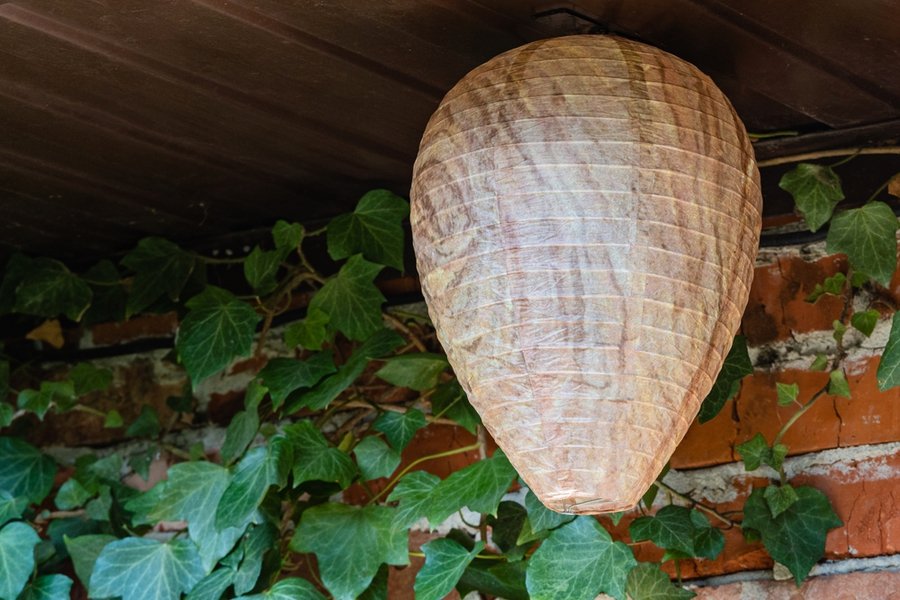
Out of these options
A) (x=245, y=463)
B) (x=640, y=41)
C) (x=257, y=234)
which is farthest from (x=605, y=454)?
(x=257, y=234)

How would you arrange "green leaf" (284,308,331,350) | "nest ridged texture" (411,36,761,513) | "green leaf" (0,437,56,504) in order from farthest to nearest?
"green leaf" (0,437,56,504), "green leaf" (284,308,331,350), "nest ridged texture" (411,36,761,513)

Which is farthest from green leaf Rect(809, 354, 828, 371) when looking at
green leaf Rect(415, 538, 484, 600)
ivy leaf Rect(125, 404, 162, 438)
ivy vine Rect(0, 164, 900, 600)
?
ivy leaf Rect(125, 404, 162, 438)

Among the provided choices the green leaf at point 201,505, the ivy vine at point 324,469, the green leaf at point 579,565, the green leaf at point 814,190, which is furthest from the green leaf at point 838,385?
the green leaf at point 201,505

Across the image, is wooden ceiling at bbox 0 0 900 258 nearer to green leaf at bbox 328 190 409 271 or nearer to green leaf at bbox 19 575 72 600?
green leaf at bbox 328 190 409 271

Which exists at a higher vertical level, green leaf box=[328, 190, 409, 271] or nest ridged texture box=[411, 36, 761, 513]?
nest ridged texture box=[411, 36, 761, 513]

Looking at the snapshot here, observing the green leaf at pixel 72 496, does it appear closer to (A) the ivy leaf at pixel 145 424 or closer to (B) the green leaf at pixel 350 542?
(A) the ivy leaf at pixel 145 424
